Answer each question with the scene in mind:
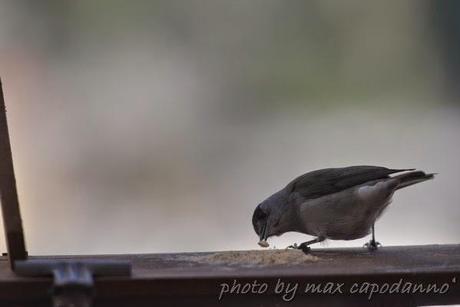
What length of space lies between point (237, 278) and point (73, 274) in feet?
1.72

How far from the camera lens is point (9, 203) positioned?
10.7ft

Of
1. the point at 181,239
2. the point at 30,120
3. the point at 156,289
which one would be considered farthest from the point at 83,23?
the point at 156,289

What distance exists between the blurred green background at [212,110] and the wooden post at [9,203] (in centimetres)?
321

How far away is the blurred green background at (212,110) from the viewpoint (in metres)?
7.01

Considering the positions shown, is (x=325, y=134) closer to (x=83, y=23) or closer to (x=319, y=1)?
(x=319, y=1)

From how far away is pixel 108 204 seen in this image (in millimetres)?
7062

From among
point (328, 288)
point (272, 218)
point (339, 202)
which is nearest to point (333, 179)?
point (339, 202)

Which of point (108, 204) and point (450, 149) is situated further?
point (450, 149)

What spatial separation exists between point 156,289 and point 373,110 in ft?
17.4

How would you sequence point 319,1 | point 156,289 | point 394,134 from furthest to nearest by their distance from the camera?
A: point 319,1 < point 394,134 < point 156,289

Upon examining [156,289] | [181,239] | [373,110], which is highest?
[156,289]

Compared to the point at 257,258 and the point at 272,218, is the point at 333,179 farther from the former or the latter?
the point at 257,258

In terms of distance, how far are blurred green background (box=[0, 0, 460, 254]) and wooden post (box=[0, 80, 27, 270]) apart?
3.21 meters

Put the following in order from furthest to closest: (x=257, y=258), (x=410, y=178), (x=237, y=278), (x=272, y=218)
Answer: (x=272, y=218) → (x=410, y=178) → (x=257, y=258) → (x=237, y=278)
